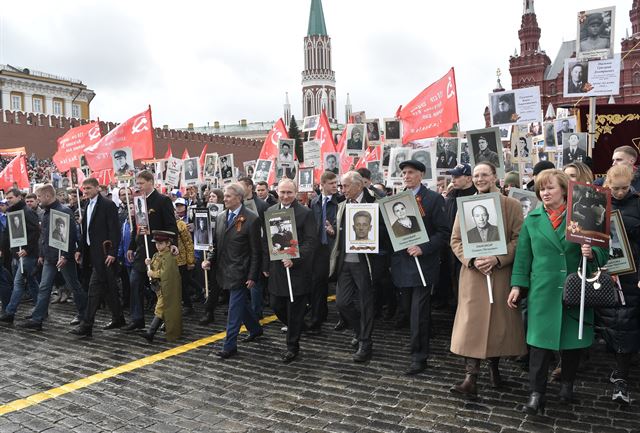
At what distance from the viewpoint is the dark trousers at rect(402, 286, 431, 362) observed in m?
5.58

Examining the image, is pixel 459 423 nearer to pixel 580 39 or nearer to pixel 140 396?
pixel 140 396

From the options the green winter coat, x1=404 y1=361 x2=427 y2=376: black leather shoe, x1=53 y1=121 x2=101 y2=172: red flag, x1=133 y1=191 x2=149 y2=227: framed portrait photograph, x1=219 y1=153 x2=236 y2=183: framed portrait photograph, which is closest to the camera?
the green winter coat

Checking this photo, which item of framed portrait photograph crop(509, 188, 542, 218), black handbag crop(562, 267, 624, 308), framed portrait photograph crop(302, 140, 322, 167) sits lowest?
black handbag crop(562, 267, 624, 308)

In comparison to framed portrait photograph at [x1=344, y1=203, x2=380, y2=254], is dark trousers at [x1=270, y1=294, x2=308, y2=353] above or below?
below

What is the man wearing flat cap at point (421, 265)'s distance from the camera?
5.60 metres

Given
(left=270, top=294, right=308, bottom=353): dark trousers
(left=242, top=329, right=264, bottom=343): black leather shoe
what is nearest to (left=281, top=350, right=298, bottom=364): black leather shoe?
(left=270, top=294, right=308, bottom=353): dark trousers

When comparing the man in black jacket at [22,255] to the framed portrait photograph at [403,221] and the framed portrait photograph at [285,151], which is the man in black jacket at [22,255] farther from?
the framed portrait photograph at [403,221]

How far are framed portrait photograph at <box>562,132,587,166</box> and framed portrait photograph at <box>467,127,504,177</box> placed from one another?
1901 millimetres

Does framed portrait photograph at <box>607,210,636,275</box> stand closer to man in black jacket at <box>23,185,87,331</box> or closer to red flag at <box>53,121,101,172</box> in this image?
man in black jacket at <box>23,185,87,331</box>

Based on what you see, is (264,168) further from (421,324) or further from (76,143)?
(421,324)

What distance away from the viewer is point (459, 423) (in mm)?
4352

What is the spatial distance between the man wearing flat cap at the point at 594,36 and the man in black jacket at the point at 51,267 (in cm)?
788

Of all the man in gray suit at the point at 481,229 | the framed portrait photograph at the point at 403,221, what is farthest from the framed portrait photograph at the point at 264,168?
the man in gray suit at the point at 481,229

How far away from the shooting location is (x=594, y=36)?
316 inches
